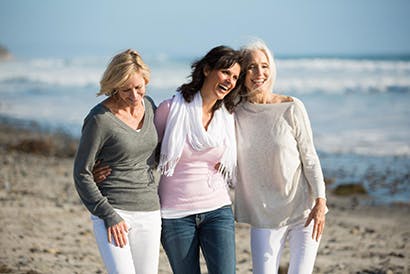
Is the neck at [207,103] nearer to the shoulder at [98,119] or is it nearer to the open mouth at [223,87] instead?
the open mouth at [223,87]

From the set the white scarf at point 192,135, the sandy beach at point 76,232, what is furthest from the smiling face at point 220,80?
the sandy beach at point 76,232

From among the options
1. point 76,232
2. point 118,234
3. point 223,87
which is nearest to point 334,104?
point 76,232

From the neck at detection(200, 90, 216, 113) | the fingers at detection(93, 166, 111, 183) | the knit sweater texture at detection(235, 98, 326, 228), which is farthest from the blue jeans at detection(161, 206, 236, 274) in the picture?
the neck at detection(200, 90, 216, 113)

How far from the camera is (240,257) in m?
6.86

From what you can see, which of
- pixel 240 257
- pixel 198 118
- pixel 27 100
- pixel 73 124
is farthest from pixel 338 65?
pixel 198 118

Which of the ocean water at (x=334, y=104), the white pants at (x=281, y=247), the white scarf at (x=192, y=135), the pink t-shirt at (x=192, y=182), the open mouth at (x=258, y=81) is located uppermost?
the open mouth at (x=258, y=81)

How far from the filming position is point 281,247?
168 inches

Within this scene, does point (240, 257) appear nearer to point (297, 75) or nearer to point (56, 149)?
point (56, 149)

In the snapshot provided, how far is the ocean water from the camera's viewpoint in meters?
11.8

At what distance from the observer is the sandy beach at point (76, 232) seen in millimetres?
6438

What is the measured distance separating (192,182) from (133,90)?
767 mm

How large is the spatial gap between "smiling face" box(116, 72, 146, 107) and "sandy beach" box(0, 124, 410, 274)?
2754mm

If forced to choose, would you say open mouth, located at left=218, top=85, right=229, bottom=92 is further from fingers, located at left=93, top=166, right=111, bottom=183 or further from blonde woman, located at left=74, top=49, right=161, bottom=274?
fingers, located at left=93, top=166, right=111, bottom=183

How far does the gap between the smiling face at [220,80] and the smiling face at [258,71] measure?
0.13 m
